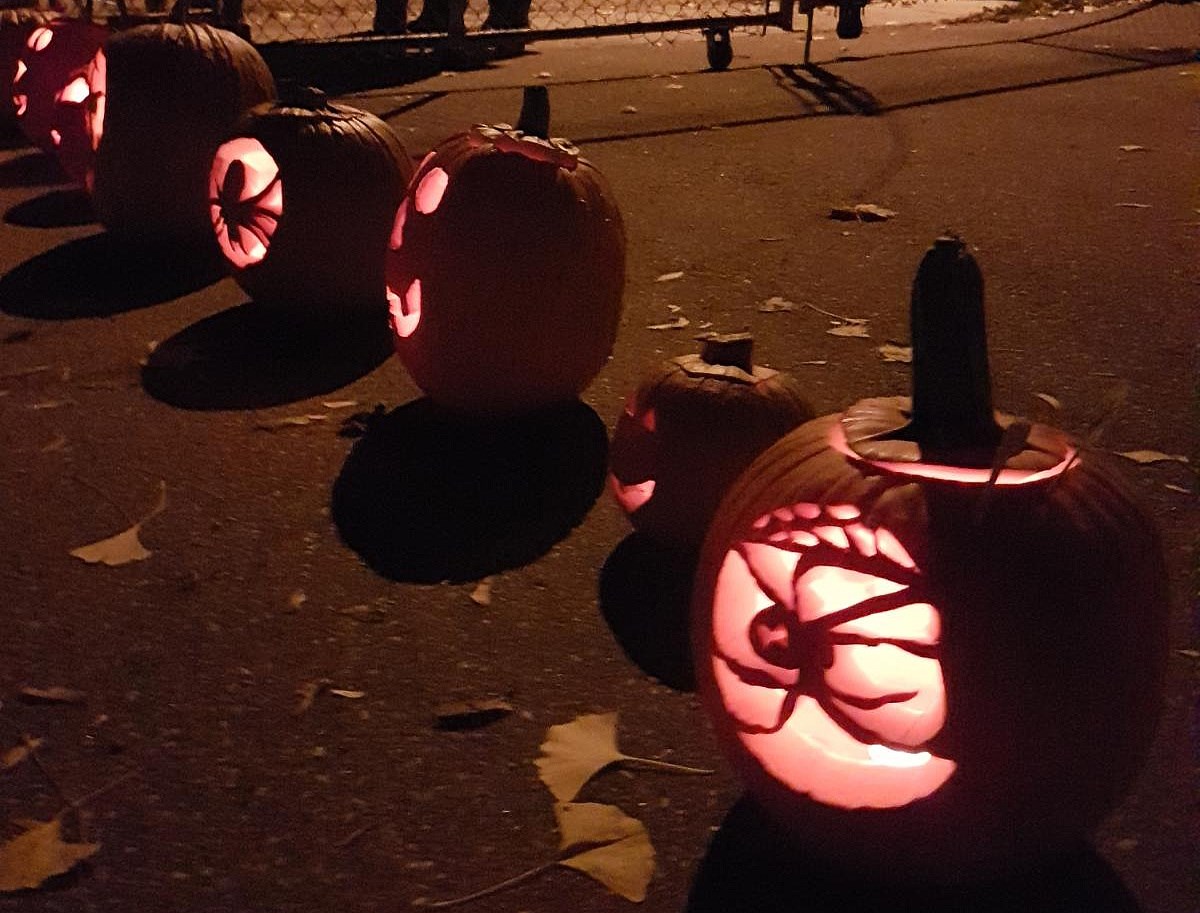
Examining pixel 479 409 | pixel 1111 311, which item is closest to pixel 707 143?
pixel 1111 311

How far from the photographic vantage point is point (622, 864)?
1.77 m

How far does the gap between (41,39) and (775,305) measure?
3.24 metres

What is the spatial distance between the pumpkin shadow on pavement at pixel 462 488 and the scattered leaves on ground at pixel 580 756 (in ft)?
1.74

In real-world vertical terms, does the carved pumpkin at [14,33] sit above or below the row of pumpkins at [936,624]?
above

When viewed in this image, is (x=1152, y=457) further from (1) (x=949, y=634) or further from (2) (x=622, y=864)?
(2) (x=622, y=864)

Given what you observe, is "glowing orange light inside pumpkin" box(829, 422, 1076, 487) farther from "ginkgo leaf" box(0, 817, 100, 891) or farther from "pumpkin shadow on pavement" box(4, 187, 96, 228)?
"pumpkin shadow on pavement" box(4, 187, 96, 228)

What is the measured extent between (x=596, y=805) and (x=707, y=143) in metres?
4.94

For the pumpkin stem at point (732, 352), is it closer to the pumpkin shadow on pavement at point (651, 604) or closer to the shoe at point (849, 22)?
the pumpkin shadow on pavement at point (651, 604)

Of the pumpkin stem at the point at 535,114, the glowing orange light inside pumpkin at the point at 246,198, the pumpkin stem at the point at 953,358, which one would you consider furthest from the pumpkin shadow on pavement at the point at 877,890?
the glowing orange light inside pumpkin at the point at 246,198

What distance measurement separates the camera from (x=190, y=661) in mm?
2223

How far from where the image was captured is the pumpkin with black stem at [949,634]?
61.9 inches

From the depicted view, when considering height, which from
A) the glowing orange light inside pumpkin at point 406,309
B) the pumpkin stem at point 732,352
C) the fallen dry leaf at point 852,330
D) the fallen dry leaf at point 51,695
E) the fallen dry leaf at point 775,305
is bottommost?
the fallen dry leaf at point 51,695

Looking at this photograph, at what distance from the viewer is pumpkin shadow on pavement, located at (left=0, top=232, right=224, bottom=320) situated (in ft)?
13.2

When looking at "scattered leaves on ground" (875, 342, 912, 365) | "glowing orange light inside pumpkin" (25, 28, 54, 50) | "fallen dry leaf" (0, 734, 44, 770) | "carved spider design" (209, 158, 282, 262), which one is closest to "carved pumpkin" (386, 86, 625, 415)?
"carved spider design" (209, 158, 282, 262)
